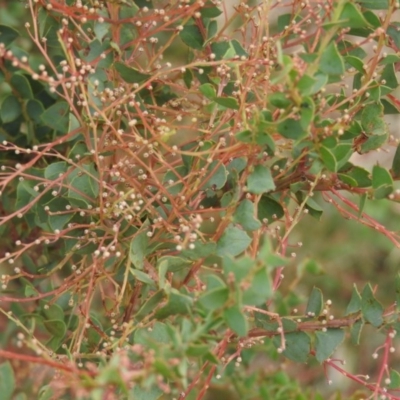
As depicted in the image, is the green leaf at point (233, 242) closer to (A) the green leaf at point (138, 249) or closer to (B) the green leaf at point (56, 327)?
(A) the green leaf at point (138, 249)

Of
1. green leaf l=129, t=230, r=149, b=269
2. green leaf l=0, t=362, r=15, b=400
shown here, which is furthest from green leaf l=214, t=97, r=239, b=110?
green leaf l=0, t=362, r=15, b=400

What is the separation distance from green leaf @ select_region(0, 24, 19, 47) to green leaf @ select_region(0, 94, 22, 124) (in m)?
0.05

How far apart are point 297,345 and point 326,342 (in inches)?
0.8

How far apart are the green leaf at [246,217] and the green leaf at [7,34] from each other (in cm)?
29

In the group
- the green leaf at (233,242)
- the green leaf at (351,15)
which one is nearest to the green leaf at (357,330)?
the green leaf at (233,242)

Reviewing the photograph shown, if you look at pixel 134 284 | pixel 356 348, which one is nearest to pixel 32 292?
pixel 134 284

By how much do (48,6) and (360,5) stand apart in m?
0.23

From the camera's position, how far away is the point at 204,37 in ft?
1.95

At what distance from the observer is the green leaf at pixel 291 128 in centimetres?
44

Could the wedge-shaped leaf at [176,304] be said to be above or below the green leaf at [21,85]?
below

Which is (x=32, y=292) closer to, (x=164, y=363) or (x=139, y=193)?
(x=139, y=193)

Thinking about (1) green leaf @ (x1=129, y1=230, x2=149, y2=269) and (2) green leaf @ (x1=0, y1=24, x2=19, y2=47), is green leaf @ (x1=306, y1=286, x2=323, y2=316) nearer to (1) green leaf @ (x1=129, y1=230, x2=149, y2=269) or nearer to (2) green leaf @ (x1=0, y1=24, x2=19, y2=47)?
(1) green leaf @ (x1=129, y1=230, x2=149, y2=269)

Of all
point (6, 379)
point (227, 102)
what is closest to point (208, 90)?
point (227, 102)

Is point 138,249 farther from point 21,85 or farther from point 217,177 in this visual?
point 21,85
